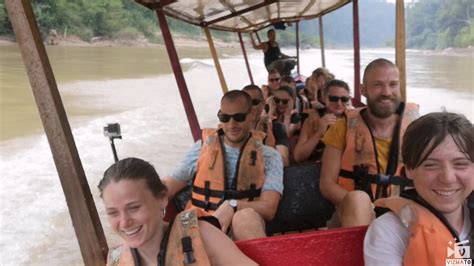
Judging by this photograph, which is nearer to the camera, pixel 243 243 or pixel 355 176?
pixel 243 243

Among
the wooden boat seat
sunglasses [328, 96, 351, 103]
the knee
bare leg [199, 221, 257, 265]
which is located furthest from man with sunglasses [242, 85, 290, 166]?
bare leg [199, 221, 257, 265]

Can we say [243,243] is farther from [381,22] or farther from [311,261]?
[381,22]

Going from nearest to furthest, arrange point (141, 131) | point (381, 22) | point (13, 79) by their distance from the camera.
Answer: point (141, 131) → point (13, 79) → point (381, 22)

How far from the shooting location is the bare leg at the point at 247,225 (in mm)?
1826

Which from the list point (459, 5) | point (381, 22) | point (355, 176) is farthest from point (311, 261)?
point (381, 22)

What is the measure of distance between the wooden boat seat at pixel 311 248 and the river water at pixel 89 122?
887mm

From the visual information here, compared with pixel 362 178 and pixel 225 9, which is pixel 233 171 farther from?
pixel 225 9

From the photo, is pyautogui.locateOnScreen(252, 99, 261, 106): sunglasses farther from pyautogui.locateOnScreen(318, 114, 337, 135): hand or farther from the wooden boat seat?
the wooden boat seat

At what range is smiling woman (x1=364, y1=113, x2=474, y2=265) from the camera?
111 centimetres

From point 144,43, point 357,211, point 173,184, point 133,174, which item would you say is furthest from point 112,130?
point 144,43

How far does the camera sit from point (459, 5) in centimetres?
4706

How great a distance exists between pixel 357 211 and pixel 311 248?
19.7 inches

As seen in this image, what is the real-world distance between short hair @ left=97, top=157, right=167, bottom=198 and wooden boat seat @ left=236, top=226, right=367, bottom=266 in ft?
0.97

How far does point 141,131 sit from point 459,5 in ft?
154
